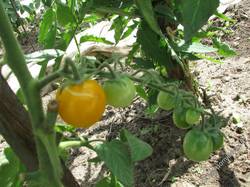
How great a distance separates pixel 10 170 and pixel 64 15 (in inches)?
19.5

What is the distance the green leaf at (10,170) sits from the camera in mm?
1301

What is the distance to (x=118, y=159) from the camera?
99cm

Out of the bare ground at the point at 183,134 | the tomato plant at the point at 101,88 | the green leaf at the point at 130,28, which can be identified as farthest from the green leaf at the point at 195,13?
the bare ground at the point at 183,134

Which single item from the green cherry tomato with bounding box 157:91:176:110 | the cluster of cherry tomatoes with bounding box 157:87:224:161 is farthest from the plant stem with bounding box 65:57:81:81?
the green cherry tomato with bounding box 157:91:176:110

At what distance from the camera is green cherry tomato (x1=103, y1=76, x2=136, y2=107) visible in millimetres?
857

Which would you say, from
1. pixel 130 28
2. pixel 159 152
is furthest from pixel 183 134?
pixel 130 28

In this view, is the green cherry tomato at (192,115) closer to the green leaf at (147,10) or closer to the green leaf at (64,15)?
the green leaf at (147,10)

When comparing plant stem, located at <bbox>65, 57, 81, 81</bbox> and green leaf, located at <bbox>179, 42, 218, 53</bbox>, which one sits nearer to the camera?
plant stem, located at <bbox>65, 57, 81, 81</bbox>

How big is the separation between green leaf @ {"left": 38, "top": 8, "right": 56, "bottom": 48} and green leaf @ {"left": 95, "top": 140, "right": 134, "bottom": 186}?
0.44 metres

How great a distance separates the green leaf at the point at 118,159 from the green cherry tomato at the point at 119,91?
0.49 ft

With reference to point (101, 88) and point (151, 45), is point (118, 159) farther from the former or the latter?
point (151, 45)

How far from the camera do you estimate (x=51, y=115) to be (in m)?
0.74

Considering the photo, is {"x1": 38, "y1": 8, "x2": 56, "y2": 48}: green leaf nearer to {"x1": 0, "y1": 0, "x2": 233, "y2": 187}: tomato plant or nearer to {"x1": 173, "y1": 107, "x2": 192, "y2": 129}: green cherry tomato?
{"x1": 0, "y1": 0, "x2": 233, "y2": 187}: tomato plant

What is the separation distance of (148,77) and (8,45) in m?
0.33
